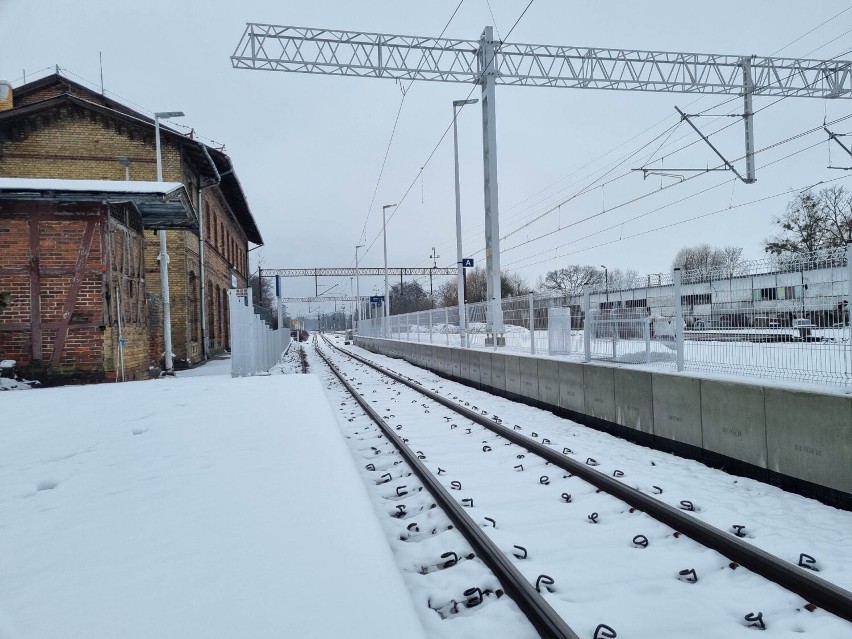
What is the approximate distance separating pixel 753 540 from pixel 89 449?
19.5 feet

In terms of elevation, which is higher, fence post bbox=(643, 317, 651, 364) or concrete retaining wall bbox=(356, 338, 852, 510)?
fence post bbox=(643, 317, 651, 364)

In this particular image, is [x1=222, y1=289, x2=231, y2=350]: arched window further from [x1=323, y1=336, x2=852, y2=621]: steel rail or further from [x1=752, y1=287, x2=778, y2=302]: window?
[x1=752, y1=287, x2=778, y2=302]: window

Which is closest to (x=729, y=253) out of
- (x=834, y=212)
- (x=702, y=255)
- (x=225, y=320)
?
(x=702, y=255)

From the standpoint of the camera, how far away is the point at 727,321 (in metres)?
6.66

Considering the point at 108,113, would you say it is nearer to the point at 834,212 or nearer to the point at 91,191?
the point at 91,191

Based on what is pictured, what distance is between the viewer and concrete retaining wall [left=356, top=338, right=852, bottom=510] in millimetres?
4938

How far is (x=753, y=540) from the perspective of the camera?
4129 millimetres

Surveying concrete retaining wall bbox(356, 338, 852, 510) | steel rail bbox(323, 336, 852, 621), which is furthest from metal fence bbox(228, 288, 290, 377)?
steel rail bbox(323, 336, 852, 621)

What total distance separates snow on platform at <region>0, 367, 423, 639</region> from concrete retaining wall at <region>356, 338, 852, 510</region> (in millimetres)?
4052

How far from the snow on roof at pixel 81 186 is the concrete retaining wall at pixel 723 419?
8280mm

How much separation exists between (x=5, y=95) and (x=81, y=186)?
16.8 m

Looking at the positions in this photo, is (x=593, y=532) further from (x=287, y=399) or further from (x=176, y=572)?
(x=287, y=399)

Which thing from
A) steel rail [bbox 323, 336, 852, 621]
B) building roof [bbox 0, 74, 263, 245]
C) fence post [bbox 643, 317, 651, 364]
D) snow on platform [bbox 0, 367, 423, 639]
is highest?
building roof [bbox 0, 74, 263, 245]

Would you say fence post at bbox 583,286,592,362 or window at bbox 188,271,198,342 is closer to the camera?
fence post at bbox 583,286,592,362
